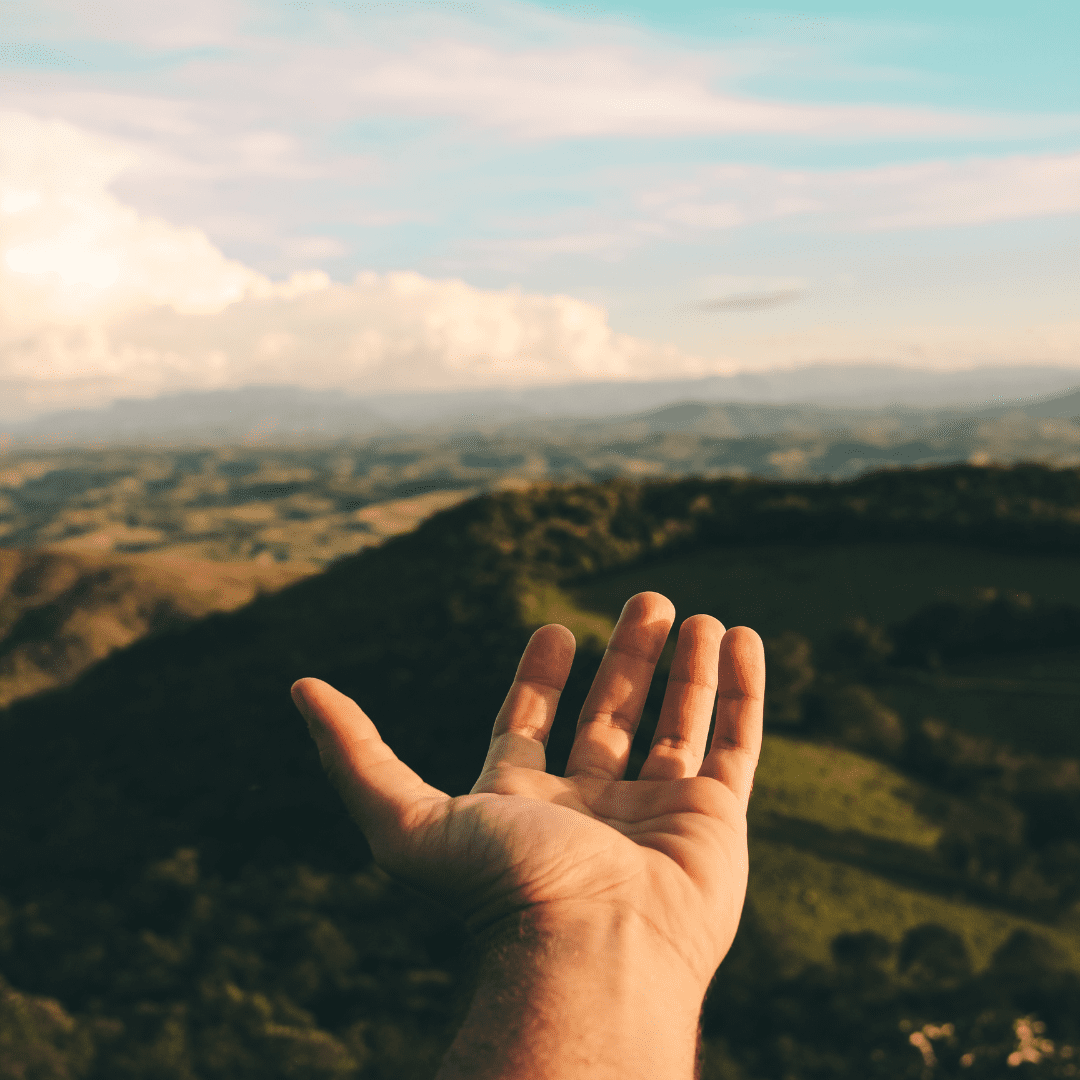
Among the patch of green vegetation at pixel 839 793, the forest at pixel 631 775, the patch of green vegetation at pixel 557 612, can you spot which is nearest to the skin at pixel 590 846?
the forest at pixel 631 775

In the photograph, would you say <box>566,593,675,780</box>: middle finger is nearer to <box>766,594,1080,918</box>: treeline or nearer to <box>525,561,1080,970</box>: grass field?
<box>525,561,1080,970</box>: grass field

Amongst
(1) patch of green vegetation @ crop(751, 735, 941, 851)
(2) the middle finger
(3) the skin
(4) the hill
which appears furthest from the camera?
(4) the hill

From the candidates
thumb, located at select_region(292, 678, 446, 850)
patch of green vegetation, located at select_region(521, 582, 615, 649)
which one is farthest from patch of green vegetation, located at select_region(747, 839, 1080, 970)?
thumb, located at select_region(292, 678, 446, 850)

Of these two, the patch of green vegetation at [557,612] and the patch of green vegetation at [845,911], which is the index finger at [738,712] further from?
the patch of green vegetation at [557,612]

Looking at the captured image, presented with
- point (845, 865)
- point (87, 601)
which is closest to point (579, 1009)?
point (845, 865)

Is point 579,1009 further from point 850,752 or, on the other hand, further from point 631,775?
point 850,752

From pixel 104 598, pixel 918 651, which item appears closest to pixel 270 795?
pixel 918 651

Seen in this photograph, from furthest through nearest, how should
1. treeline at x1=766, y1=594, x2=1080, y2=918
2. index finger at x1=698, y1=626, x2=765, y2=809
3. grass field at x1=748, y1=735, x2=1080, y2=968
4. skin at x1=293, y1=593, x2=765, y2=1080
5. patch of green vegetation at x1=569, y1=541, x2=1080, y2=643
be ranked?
patch of green vegetation at x1=569, y1=541, x2=1080, y2=643 < treeline at x1=766, y1=594, x2=1080, y2=918 < grass field at x1=748, y1=735, x2=1080, y2=968 < index finger at x1=698, y1=626, x2=765, y2=809 < skin at x1=293, y1=593, x2=765, y2=1080
